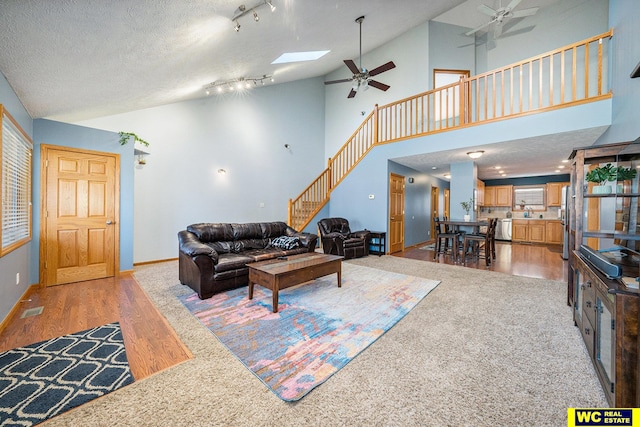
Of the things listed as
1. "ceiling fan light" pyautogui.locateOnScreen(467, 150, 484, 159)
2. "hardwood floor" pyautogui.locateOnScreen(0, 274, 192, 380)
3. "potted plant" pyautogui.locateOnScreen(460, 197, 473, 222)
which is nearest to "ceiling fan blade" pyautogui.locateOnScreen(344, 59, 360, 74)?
"ceiling fan light" pyautogui.locateOnScreen(467, 150, 484, 159)

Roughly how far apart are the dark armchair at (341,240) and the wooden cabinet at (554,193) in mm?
6967

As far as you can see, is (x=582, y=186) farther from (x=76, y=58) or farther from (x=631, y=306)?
(x=76, y=58)

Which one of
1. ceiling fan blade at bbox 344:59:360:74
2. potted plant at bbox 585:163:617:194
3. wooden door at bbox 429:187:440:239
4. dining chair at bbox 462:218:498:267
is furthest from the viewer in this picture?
wooden door at bbox 429:187:440:239

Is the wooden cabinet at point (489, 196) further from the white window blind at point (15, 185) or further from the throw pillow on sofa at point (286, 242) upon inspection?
the white window blind at point (15, 185)

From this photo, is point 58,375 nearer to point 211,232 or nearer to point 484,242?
point 211,232

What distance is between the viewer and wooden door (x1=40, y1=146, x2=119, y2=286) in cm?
380

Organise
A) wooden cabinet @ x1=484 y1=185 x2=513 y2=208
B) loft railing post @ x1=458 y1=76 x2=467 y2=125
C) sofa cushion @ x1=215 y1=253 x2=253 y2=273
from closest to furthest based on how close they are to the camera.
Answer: sofa cushion @ x1=215 y1=253 x2=253 y2=273
loft railing post @ x1=458 y1=76 x2=467 y2=125
wooden cabinet @ x1=484 y1=185 x2=513 y2=208

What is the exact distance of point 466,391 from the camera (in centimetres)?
165

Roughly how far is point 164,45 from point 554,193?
11151mm

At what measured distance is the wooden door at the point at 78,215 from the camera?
12.5 ft

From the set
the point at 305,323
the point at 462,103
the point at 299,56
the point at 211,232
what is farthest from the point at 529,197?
the point at 211,232

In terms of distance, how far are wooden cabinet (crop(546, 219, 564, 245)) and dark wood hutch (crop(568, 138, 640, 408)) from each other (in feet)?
20.9

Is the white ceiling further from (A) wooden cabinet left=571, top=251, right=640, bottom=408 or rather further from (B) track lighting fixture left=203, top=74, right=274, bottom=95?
(A) wooden cabinet left=571, top=251, right=640, bottom=408

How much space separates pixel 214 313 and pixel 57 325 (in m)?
1.55
